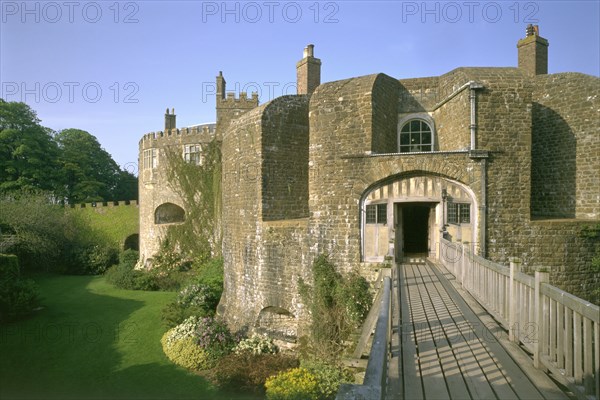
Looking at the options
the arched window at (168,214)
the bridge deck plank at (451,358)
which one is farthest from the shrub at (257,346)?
the arched window at (168,214)

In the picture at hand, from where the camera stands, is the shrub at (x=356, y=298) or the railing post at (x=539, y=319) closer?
the railing post at (x=539, y=319)

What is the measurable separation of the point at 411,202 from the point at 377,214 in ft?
3.81

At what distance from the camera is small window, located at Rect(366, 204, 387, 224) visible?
37.6 ft

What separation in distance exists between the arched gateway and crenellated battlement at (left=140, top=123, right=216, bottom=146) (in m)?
13.7

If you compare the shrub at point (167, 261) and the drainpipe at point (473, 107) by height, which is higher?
the drainpipe at point (473, 107)

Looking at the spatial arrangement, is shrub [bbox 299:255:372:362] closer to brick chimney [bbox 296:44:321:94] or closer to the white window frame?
the white window frame

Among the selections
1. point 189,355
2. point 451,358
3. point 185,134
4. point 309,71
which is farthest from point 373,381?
point 185,134

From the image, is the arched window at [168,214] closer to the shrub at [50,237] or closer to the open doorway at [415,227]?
the shrub at [50,237]

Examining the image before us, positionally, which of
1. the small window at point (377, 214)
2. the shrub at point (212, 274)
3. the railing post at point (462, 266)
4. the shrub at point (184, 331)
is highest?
the small window at point (377, 214)

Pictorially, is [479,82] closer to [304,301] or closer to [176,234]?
[304,301]

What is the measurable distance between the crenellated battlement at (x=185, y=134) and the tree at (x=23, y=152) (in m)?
12.9

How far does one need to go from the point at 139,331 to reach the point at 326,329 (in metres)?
8.74

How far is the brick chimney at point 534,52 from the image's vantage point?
15781 mm

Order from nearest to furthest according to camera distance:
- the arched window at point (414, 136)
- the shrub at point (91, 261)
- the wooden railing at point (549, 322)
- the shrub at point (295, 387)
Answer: the wooden railing at point (549, 322), the shrub at point (295, 387), the arched window at point (414, 136), the shrub at point (91, 261)
